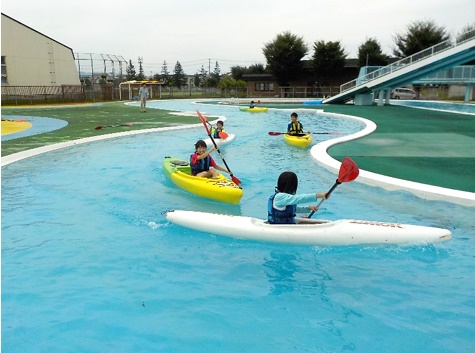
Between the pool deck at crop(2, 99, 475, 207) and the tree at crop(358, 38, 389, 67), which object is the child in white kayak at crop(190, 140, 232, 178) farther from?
the tree at crop(358, 38, 389, 67)

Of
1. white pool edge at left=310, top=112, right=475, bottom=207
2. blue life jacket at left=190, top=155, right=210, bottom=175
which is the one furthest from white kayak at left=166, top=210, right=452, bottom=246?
blue life jacket at left=190, top=155, right=210, bottom=175

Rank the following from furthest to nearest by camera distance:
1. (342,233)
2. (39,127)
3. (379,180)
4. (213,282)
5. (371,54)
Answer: (371,54)
(39,127)
(379,180)
(342,233)
(213,282)

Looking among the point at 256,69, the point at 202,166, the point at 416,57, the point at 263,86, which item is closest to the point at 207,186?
the point at 202,166

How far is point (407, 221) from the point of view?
6.73 meters

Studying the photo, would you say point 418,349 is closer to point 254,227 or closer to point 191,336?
point 191,336

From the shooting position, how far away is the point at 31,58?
34906mm

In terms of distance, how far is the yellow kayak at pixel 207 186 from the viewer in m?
7.36

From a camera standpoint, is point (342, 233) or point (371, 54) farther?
point (371, 54)

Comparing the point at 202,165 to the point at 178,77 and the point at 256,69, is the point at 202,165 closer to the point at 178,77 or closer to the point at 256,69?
the point at 256,69

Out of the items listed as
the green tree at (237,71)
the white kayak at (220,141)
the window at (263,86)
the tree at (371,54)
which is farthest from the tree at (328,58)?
the white kayak at (220,141)

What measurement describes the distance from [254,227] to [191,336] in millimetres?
2092

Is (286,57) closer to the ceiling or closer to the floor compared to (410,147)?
closer to the ceiling

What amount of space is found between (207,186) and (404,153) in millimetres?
6409

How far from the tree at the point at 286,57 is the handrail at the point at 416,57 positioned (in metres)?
18.9
